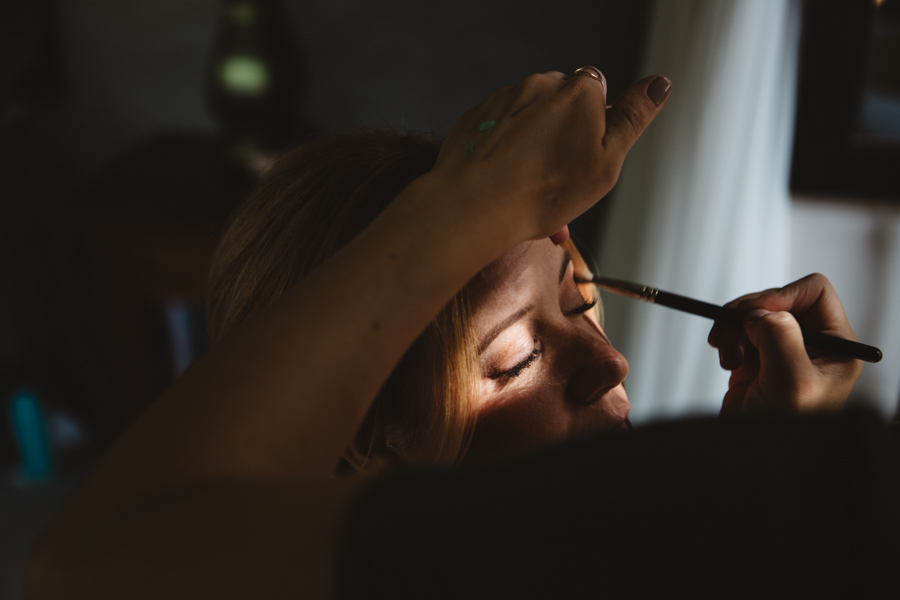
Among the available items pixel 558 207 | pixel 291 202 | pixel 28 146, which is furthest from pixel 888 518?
pixel 28 146

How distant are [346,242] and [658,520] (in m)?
0.49

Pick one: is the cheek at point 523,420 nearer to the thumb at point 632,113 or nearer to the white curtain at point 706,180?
the thumb at point 632,113

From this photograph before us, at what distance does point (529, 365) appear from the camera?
59cm

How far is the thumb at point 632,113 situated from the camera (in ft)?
1.34

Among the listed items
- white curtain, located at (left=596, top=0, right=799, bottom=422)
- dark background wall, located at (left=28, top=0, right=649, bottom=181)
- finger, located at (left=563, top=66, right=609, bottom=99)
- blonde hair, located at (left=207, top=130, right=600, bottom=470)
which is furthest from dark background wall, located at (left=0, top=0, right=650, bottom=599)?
finger, located at (left=563, top=66, right=609, bottom=99)

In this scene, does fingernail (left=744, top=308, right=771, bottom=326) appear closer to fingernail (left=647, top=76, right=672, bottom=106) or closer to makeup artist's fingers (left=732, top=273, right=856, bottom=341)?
makeup artist's fingers (left=732, top=273, right=856, bottom=341)

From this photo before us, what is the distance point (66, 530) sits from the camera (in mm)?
274

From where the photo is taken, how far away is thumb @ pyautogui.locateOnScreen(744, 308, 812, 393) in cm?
55

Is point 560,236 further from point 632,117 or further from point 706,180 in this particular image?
point 706,180

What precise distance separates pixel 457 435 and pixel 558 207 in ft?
0.94

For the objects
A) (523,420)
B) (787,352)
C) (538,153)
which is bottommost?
(523,420)

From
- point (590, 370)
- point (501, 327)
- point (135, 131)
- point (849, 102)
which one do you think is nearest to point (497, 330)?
point (501, 327)

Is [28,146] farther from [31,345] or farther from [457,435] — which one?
[457,435]

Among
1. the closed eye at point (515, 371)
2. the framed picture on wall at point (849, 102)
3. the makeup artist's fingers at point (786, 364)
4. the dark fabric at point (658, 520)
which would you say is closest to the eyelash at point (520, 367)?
the closed eye at point (515, 371)
